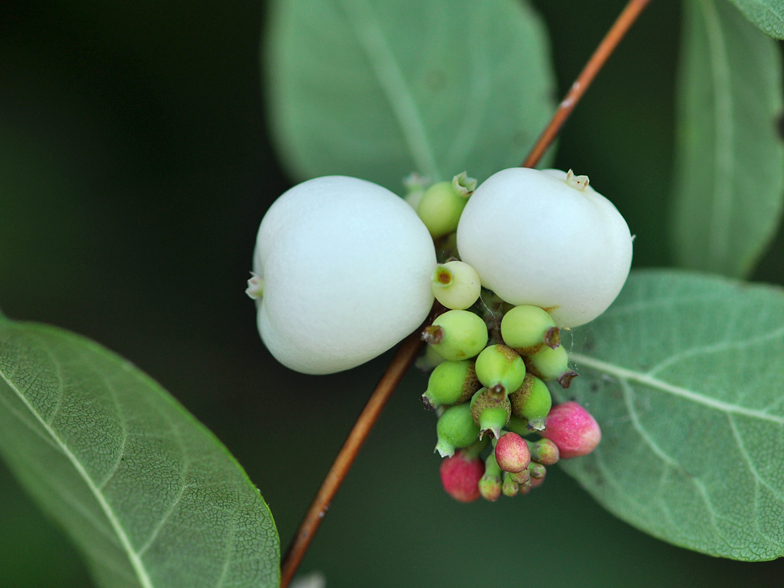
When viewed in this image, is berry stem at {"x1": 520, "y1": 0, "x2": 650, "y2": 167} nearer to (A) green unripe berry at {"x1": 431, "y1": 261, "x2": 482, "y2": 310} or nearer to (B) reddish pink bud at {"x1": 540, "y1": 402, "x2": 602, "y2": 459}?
(A) green unripe berry at {"x1": 431, "y1": 261, "x2": 482, "y2": 310}

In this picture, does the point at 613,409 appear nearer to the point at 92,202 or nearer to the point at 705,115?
the point at 705,115

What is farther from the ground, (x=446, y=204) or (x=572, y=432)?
(x=446, y=204)

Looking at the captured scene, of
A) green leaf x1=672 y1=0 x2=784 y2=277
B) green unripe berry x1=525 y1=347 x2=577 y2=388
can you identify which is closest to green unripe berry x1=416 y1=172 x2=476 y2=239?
green unripe berry x1=525 y1=347 x2=577 y2=388

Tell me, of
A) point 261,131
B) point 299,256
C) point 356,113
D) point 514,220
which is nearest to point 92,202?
point 261,131

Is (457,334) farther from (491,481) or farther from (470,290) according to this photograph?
(491,481)

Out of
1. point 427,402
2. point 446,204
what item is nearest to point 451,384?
point 427,402

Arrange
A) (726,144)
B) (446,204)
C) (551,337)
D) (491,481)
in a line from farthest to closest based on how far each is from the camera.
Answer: (726,144), (446,204), (491,481), (551,337)
